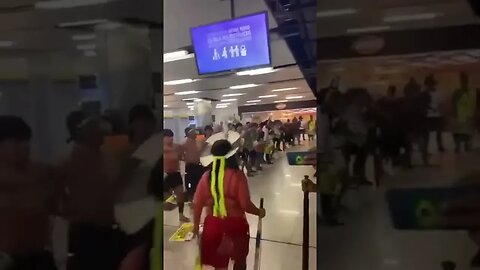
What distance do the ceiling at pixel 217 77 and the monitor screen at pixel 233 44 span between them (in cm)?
2

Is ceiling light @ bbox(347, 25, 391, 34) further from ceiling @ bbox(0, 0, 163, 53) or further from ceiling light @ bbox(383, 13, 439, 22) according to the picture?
ceiling @ bbox(0, 0, 163, 53)

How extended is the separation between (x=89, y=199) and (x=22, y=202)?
0.12 m

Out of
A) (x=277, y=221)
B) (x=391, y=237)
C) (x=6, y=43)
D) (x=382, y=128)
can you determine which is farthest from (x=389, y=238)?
(x=6, y=43)

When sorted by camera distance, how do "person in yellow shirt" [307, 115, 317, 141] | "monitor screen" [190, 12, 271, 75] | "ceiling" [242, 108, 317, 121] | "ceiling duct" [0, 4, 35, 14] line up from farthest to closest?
"monitor screen" [190, 12, 271, 75]
"ceiling" [242, 108, 317, 121]
"person in yellow shirt" [307, 115, 317, 141]
"ceiling duct" [0, 4, 35, 14]

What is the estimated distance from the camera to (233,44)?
1465 mm

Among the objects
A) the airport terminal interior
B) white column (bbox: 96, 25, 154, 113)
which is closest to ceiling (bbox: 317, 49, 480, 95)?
the airport terminal interior

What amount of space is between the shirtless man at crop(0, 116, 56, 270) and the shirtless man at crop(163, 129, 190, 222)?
320 millimetres

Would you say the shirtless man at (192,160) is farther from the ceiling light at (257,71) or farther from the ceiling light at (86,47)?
the ceiling light at (86,47)

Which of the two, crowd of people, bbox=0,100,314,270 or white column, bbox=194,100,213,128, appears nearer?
crowd of people, bbox=0,100,314,270

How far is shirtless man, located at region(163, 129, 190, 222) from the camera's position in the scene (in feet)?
3.87

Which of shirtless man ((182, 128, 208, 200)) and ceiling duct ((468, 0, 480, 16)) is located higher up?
ceiling duct ((468, 0, 480, 16))

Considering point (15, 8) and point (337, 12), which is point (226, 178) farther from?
point (15, 8)

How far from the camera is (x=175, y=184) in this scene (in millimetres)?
1302

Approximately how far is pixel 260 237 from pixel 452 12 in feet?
2.92
